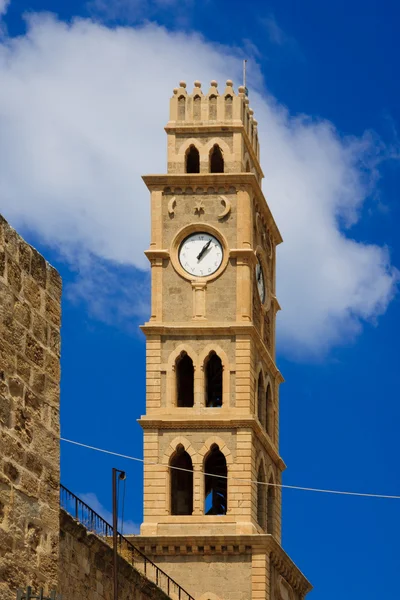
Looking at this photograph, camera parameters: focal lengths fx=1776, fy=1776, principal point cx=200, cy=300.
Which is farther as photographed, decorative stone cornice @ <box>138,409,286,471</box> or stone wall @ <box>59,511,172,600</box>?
decorative stone cornice @ <box>138,409,286,471</box>

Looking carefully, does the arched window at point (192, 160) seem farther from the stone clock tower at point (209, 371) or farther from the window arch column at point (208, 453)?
the window arch column at point (208, 453)

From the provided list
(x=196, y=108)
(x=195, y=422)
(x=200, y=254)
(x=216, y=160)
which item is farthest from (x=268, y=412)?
(x=196, y=108)

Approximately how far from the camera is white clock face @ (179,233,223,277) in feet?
220

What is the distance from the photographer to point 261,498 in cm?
6825

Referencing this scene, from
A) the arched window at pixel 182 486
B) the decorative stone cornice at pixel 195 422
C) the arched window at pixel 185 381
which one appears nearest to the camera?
the decorative stone cornice at pixel 195 422

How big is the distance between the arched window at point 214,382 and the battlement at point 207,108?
933 centimetres

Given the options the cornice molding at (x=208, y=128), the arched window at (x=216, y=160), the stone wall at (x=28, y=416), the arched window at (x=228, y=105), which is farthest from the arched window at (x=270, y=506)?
the stone wall at (x=28, y=416)

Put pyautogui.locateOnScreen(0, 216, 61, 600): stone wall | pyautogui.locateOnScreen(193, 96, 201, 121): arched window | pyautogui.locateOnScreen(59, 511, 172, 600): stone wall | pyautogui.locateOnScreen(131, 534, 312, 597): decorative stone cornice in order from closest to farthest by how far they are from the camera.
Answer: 1. pyautogui.locateOnScreen(0, 216, 61, 600): stone wall
2. pyautogui.locateOnScreen(59, 511, 172, 600): stone wall
3. pyautogui.locateOnScreen(131, 534, 312, 597): decorative stone cornice
4. pyautogui.locateOnScreen(193, 96, 201, 121): arched window

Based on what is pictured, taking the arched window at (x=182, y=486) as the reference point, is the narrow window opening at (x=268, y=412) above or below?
above

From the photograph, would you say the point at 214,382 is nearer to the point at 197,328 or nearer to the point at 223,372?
the point at 223,372

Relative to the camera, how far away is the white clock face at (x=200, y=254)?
220 ft

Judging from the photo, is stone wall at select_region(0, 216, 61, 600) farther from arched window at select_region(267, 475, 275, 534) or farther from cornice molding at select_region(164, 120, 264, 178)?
arched window at select_region(267, 475, 275, 534)

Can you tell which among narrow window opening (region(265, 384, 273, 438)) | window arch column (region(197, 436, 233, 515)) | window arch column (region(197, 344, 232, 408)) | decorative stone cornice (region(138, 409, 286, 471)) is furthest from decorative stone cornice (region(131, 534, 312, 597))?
narrow window opening (region(265, 384, 273, 438))

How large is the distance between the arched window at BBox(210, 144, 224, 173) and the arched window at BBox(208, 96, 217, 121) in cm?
124
